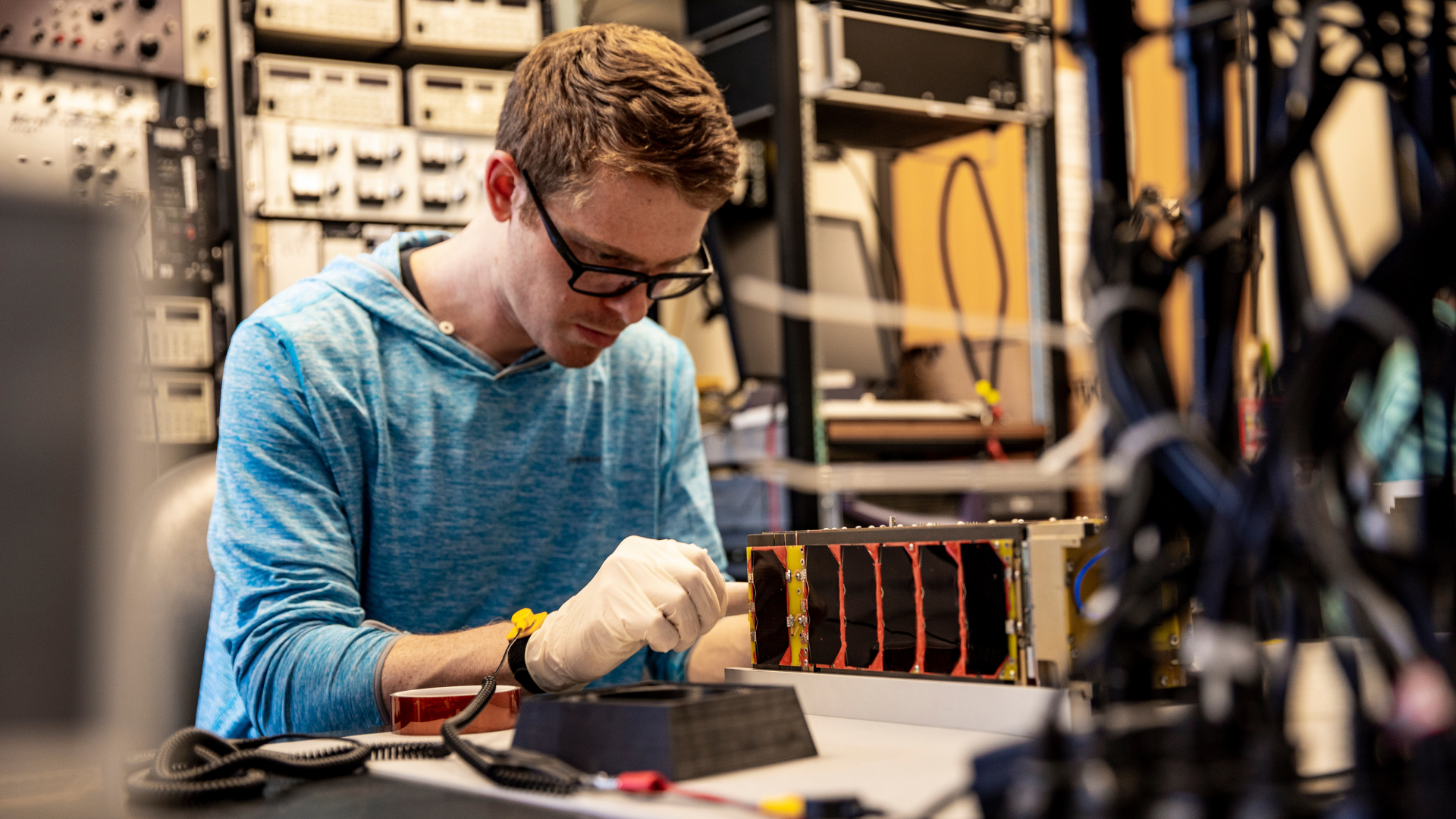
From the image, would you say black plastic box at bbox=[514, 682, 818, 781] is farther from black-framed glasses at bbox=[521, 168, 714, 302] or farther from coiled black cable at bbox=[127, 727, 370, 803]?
black-framed glasses at bbox=[521, 168, 714, 302]

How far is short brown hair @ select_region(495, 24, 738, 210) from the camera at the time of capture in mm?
1280

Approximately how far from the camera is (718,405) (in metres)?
2.72

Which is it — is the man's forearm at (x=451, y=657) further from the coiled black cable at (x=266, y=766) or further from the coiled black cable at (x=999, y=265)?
the coiled black cable at (x=999, y=265)

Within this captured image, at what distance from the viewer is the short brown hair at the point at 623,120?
1280mm

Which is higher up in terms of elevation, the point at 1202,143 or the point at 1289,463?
the point at 1202,143

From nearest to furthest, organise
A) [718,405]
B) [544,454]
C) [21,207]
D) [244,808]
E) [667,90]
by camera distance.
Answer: [21,207], [244,808], [667,90], [544,454], [718,405]

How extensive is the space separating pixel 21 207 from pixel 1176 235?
39 centimetres

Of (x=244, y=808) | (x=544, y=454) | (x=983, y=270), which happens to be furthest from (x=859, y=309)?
(x=244, y=808)

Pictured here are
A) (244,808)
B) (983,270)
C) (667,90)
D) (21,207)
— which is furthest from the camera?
(983,270)

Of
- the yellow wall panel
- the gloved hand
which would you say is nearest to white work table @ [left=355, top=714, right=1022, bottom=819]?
the gloved hand

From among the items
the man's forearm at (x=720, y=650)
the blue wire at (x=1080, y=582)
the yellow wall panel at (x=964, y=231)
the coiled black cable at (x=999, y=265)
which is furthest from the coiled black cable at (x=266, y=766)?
the yellow wall panel at (x=964, y=231)

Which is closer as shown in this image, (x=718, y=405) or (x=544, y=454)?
(x=544, y=454)

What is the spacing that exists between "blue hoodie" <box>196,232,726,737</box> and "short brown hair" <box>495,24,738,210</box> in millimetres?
264

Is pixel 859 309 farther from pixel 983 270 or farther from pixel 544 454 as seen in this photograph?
pixel 544 454
